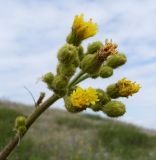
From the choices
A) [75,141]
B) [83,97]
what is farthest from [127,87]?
[75,141]

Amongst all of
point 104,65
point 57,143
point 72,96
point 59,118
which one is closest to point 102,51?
point 104,65

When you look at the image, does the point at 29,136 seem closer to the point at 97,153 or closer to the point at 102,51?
the point at 97,153

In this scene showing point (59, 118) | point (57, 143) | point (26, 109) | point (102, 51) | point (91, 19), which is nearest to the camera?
point (102, 51)

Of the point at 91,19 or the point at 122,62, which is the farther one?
the point at 91,19

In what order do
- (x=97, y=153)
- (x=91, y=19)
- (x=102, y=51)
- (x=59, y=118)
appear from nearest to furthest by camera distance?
(x=102, y=51)
(x=91, y=19)
(x=97, y=153)
(x=59, y=118)

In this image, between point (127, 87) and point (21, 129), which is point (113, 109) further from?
point (21, 129)

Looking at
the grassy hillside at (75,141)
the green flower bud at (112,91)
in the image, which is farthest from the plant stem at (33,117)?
the grassy hillside at (75,141)
